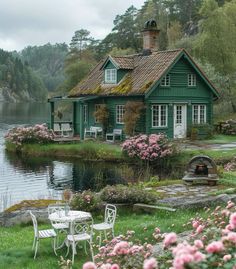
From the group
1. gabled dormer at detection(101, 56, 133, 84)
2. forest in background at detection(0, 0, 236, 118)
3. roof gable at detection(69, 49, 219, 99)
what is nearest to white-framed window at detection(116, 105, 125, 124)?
roof gable at detection(69, 49, 219, 99)

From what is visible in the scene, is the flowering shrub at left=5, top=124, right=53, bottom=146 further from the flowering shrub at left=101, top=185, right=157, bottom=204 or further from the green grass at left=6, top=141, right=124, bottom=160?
the flowering shrub at left=101, top=185, right=157, bottom=204

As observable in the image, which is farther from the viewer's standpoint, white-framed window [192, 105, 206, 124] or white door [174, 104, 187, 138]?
white-framed window [192, 105, 206, 124]

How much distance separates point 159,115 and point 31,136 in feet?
27.7

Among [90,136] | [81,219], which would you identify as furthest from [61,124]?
[81,219]

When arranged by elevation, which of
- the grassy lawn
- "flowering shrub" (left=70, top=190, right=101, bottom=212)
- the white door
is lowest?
the grassy lawn

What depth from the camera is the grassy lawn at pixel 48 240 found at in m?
9.20

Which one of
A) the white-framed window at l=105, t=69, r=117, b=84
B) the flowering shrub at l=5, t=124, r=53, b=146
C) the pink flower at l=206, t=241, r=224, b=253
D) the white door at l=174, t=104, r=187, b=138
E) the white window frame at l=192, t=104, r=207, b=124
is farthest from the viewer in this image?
the white-framed window at l=105, t=69, r=117, b=84

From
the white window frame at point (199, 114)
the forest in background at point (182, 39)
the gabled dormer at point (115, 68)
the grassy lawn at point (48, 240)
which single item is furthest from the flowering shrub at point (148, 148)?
the forest in background at point (182, 39)

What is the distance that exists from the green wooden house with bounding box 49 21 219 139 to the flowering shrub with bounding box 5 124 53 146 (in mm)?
2599

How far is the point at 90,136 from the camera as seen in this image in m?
36.5

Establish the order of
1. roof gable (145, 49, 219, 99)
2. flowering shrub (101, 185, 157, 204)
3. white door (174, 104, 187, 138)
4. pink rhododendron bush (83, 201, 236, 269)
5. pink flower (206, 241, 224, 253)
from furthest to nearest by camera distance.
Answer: white door (174, 104, 187, 138) < roof gable (145, 49, 219, 99) < flowering shrub (101, 185, 157, 204) < pink flower (206, 241, 224, 253) < pink rhododendron bush (83, 201, 236, 269)

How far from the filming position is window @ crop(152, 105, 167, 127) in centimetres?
3406

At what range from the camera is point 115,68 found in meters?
36.1

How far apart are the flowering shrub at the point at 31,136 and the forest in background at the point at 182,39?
1672 cm
